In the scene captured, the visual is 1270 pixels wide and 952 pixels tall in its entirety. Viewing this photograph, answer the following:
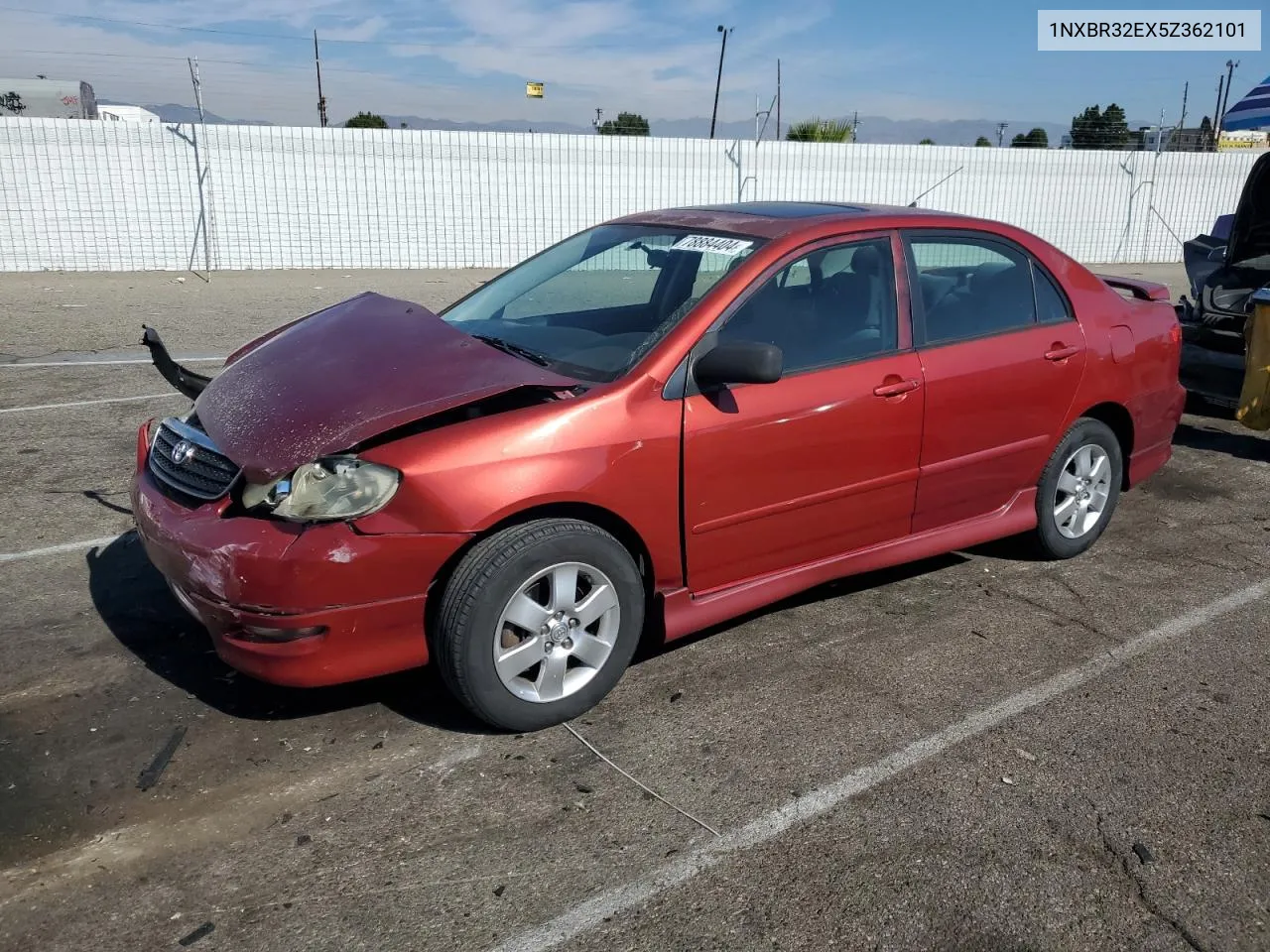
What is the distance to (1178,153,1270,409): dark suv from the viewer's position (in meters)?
A: 7.20

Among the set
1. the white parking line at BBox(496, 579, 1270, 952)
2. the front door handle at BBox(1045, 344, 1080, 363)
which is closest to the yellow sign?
the front door handle at BBox(1045, 344, 1080, 363)

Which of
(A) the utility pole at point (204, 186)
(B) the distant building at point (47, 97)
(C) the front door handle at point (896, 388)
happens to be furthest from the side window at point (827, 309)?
(B) the distant building at point (47, 97)

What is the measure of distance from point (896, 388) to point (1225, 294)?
5208 millimetres

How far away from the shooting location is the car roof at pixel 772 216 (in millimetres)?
4188

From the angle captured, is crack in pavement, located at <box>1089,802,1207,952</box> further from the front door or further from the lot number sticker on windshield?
the lot number sticker on windshield

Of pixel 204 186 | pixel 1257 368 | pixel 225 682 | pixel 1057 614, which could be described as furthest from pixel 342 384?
pixel 204 186

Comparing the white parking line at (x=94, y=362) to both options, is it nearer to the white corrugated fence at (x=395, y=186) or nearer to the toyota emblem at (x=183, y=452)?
the toyota emblem at (x=183, y=452)

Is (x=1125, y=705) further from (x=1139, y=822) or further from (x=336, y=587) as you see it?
(x=336, y=587)

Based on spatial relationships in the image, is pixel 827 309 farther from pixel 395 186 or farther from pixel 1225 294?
pixel 395 186

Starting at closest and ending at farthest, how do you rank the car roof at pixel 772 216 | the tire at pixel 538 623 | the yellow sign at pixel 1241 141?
the tire at pixel 538 623 < the car roof at pixel 772 216 < the yellow sign at pixel 1241 141

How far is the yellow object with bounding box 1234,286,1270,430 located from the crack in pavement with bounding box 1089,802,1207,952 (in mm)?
4400

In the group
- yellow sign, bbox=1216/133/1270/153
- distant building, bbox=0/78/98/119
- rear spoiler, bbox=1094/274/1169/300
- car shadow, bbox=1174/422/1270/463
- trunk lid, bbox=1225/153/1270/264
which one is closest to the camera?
rear spoiler, bbox=1094/274/1169/300

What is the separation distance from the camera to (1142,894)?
8.98 feet

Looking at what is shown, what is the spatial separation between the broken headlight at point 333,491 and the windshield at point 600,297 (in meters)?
0.86
